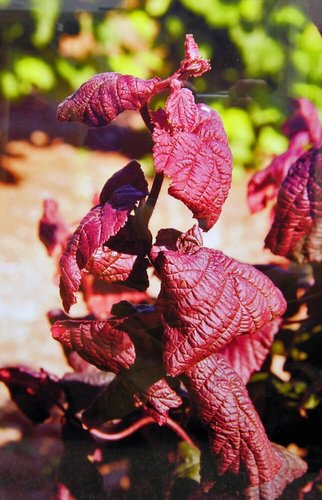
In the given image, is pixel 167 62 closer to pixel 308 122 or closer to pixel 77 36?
pixel 77 36

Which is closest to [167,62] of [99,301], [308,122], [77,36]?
[77,36]

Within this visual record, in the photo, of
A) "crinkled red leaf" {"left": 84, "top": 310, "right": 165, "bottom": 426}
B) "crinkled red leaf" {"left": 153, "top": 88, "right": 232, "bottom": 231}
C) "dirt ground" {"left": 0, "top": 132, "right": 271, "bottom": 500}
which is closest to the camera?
"crinkled red leaf" {"left": 153, "top": 88, "right": 232, "bottom": 231}

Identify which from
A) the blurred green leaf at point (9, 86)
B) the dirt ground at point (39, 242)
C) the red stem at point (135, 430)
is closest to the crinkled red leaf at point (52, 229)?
the dirt ground at point (39, 242)

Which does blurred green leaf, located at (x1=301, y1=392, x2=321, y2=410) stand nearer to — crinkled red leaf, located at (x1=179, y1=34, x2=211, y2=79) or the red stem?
the red stem

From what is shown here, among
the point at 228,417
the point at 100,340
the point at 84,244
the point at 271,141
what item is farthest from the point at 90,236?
the point at 271,141

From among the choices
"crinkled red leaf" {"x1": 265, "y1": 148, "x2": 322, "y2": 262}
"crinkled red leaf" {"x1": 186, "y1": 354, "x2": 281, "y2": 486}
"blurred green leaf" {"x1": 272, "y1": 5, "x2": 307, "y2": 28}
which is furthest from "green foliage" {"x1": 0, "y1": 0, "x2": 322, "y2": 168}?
"crinkled red leaf" {"x1": 186, "y1": 354, "x2": 281, "y2": 486}

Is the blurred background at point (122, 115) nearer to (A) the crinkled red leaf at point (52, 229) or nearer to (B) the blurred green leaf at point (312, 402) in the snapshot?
(A) the crinkled red leaf at point (52, 229)

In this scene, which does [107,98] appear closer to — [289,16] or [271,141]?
[289,16]
